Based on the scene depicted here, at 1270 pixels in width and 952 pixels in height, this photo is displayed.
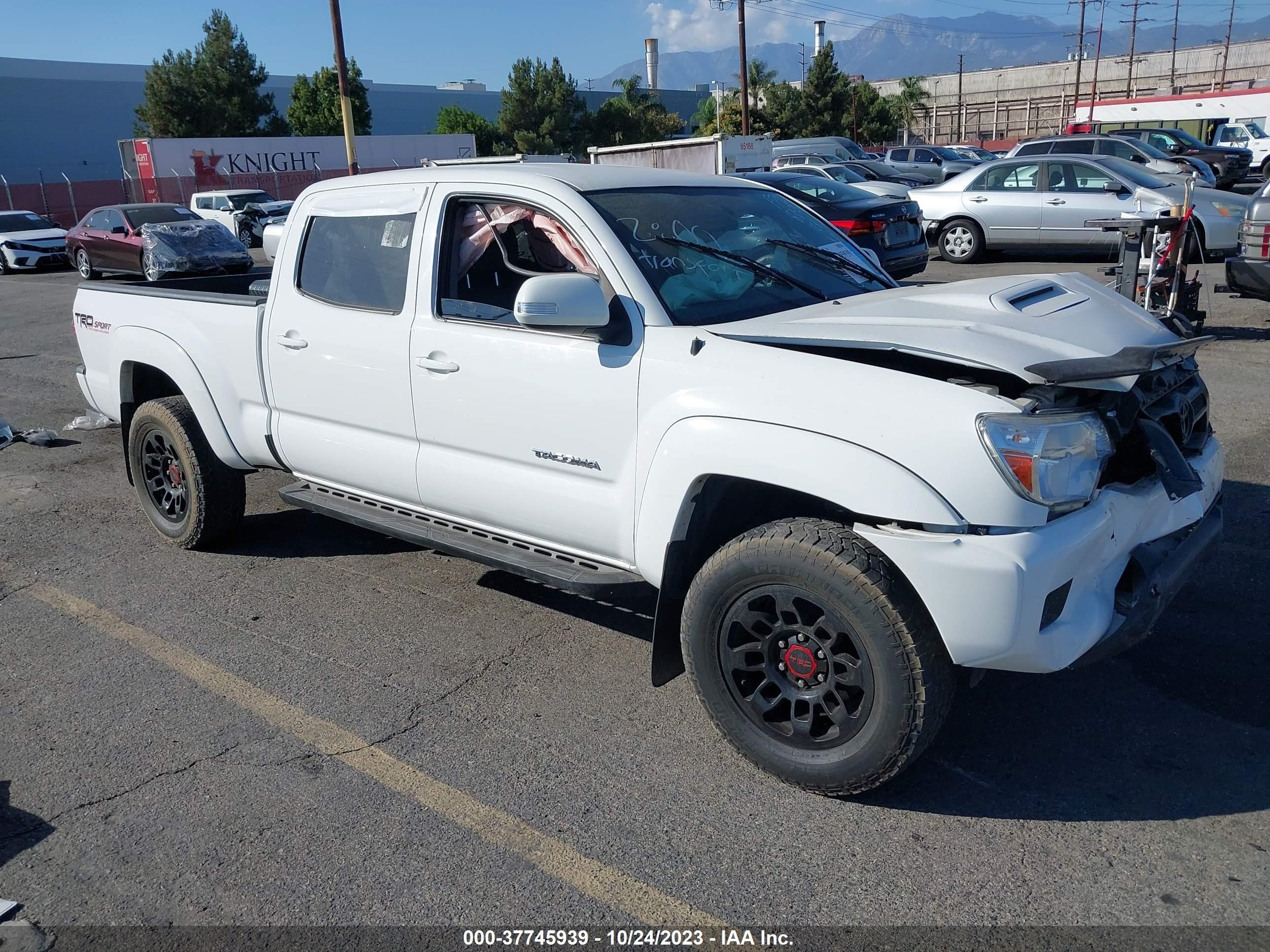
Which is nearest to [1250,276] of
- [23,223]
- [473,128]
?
[23,223]

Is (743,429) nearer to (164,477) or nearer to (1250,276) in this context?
(164,477)

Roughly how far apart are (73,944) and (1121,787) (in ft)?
10.1

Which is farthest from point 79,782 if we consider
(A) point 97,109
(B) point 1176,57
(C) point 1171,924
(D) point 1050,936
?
(B) point 1176,57

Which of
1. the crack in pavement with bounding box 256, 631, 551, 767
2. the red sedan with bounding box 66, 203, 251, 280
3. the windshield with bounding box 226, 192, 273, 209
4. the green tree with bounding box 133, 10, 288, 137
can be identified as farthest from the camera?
the green tree with bounding box 133, 10, 288, 137

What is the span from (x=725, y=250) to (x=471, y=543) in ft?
5.08

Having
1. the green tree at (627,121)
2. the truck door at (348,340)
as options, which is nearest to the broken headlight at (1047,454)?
the truck door at (348,340)

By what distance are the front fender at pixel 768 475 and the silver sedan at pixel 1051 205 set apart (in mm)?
12197

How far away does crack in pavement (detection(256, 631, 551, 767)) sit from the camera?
3652 mm

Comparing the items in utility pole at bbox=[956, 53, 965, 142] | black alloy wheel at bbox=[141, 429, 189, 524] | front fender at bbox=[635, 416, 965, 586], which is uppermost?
utility pole at bbox=[956, 53, 965, 142]

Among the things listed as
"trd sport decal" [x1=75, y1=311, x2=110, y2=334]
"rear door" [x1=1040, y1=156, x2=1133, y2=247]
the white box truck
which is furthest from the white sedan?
"rear door" [x1=1040, y1=156, x2=1133, y2=247]

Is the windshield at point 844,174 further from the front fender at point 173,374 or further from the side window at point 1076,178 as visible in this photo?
the front fender at point 173,374

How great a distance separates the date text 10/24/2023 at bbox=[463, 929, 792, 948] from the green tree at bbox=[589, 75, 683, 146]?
59.8m

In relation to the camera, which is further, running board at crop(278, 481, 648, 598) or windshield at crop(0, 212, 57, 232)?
windshield at crop(0, 212, 57, 232)

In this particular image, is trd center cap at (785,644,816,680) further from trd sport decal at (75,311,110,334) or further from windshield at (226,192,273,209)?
windshield at (226,192,273,209)
